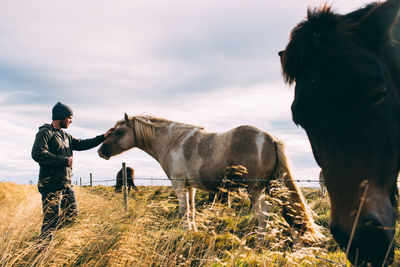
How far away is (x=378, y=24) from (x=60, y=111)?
16.6 ft

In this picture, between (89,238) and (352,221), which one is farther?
(89,238)

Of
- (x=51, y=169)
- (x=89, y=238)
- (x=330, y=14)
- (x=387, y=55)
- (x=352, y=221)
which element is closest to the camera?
(x=352, y=221)

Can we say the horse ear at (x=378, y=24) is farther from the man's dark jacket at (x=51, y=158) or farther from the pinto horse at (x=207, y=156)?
the man's dark jacket at (x=51, y=158)

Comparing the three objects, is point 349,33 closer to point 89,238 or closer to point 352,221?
point 352,221

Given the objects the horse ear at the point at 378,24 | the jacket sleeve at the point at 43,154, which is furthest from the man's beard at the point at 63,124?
the horse ear at the point at 378,24

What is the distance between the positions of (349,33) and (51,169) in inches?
192

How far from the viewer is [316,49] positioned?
158 cm

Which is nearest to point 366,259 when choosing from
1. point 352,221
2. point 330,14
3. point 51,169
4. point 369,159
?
point 352,221

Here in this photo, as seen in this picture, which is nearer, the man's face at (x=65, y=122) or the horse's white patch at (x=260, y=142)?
the horse's white patch at (x=260, y=142)

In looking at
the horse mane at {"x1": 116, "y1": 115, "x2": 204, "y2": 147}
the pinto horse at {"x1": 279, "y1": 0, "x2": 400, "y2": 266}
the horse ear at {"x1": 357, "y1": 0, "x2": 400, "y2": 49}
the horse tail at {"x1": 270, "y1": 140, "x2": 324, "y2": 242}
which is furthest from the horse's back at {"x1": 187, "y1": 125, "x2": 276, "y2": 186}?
the horse ear at {"x1": 357, "y1": 0, "x2": 400, "y2": 49}

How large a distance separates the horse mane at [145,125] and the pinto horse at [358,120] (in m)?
5.05

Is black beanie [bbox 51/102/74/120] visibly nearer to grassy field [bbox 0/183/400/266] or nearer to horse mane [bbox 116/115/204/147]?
horse mane [bbox 116/115/204/147]

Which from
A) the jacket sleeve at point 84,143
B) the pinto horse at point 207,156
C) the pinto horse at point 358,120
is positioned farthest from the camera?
the jacket sleeve at point 84,143

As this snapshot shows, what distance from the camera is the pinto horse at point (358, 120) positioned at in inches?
50.1
